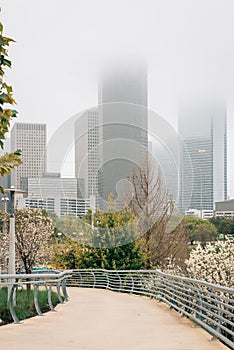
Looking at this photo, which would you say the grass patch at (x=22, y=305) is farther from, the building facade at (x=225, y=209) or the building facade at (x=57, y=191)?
the building facade at (x=225, y=209)

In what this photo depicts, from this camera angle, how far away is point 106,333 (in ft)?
34.1

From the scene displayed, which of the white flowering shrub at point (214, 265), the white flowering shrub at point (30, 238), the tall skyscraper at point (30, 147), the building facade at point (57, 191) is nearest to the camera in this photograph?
the white flowering shrub at point (214, 265)

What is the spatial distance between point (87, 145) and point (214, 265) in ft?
40.6

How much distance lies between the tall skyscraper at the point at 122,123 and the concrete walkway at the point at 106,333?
1551 cm

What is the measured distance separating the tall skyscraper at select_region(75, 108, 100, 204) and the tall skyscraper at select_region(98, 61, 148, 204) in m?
0.44

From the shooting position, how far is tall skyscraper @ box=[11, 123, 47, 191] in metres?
31.0

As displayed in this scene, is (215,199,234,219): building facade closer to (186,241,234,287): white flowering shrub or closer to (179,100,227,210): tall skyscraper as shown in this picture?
(179,100,227,210): tall skyscraper

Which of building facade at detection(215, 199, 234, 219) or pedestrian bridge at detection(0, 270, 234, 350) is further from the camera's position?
building facade at detection(215, 199, 234, 219)

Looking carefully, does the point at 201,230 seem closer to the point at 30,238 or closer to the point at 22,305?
the point at 30,238

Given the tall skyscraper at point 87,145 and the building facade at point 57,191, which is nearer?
the building facade at point 57,191

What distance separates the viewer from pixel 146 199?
130ft

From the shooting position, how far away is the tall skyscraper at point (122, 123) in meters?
29.2

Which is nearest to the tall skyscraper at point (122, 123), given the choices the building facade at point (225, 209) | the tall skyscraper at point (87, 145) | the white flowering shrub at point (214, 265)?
the tall skyscraper at point (87, 145)

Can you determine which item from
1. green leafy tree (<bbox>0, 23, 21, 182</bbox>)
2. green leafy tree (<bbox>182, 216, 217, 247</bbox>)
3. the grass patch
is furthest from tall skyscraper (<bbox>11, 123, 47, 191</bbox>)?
green leafy tree (<bbox>182, 216, 217, 247</bbox>)
